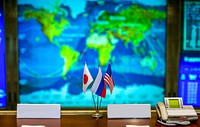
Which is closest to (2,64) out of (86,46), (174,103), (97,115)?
(86,46)

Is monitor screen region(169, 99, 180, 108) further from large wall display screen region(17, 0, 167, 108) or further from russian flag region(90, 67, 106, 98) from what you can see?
large wall display screen region(17, 0, 167, 108)

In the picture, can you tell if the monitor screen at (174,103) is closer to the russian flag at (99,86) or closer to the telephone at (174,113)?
the telephone at (174,113)

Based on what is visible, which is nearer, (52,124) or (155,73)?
(52,124)

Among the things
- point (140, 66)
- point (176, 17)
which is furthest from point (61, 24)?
point (176, 17)

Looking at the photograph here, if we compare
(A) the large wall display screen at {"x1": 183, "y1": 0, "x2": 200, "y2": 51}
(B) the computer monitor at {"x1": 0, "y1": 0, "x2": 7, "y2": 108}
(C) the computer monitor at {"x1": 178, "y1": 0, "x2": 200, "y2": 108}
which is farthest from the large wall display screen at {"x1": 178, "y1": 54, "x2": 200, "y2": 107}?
(B) the computer monitor at {"x1": 0, "y1": 0, "x2": 7, "y2": 108}

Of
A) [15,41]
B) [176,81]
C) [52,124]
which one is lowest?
[52,124]

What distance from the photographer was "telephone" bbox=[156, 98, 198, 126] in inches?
92.4

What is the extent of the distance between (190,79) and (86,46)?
1.17m

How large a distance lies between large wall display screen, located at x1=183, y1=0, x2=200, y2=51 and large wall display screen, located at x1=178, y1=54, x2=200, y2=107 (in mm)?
161

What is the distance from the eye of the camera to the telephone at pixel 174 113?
7.70 ft

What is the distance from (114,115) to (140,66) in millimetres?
1268

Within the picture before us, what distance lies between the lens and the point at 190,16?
356 centimetres

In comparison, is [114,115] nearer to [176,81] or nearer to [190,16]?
[176,81]

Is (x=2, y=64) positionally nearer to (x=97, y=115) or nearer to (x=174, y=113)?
(x=97, y=115)
